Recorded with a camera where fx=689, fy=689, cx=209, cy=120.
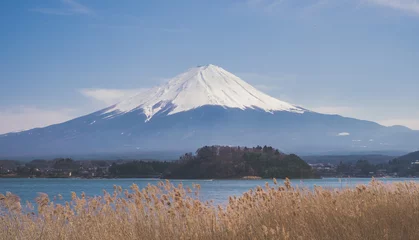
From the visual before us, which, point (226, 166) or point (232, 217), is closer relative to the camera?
point (232, 217)

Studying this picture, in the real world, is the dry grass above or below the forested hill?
below

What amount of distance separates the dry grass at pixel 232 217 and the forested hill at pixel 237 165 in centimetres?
5201

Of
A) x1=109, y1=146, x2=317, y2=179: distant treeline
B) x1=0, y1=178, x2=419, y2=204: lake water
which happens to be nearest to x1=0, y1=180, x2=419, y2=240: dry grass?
x1=0, y1=178, x2=419, y2=204: lake water

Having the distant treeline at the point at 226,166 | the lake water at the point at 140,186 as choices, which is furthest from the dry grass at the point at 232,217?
the distant treeline at the point at 226,166

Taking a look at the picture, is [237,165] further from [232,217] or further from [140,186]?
[232,217]

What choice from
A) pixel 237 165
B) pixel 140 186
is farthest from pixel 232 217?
pixel 237 165

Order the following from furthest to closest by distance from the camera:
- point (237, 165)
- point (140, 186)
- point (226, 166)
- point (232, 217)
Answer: point (226, 166) < point (237, 165) < point (140, 186) < point (232, 217)

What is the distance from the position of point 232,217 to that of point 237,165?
5844 cm

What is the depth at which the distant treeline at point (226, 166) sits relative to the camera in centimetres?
6534

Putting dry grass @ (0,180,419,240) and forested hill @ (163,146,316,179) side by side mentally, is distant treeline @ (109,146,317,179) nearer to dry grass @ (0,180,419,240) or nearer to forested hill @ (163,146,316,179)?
forested hill @ (163,146,316,179)

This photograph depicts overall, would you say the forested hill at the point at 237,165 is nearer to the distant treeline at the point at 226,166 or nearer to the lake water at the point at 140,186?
the distant treeline at the point at 226,166

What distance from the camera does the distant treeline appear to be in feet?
214

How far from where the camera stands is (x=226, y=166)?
232 ft

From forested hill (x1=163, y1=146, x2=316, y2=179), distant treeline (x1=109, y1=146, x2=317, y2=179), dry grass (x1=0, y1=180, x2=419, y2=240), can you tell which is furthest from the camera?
distant treeline (x1=109, y1=146, x2=317, y2=179)
